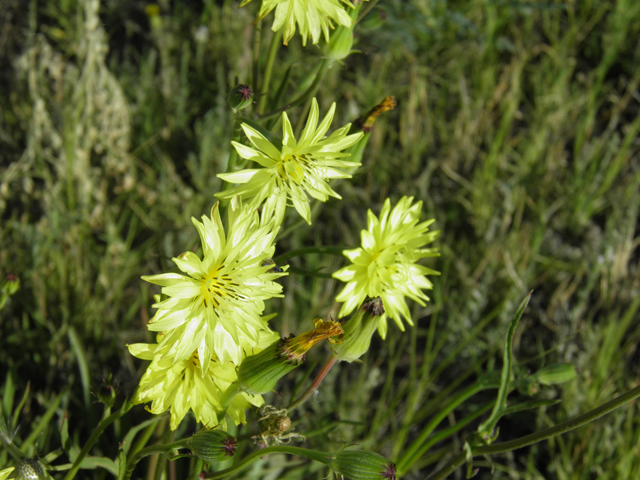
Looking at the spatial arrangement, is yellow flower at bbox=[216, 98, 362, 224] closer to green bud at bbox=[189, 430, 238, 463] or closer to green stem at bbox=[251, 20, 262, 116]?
green stem at bbox=[251, 20, 262, 116]

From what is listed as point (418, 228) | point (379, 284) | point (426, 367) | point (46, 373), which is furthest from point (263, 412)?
point (46, 373)

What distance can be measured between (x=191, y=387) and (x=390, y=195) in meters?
2.15

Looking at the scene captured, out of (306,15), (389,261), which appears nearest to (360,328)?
(389,261)

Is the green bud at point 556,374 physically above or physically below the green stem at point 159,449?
above

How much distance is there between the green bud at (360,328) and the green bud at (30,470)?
0.80 meters

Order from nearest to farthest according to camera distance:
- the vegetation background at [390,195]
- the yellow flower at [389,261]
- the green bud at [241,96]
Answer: the green bud at [241,96] < the yellow flower at [389,261] < the vegetation background at [390,195]

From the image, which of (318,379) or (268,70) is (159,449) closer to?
(318,379)

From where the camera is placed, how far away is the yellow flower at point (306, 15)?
1.41 metres

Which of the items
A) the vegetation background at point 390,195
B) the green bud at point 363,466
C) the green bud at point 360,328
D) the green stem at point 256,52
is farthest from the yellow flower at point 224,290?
the vegetation background at point 390,195

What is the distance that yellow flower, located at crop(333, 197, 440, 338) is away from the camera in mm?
1644

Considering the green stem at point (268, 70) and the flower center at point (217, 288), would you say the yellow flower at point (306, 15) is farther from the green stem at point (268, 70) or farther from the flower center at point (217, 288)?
the flower center at point (217, 288)

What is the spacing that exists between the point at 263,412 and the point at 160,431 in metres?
0.63

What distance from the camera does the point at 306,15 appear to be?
4.79ft

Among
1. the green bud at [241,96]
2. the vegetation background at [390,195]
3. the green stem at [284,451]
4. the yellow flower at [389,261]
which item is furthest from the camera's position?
the vegetation background at [390,195]
